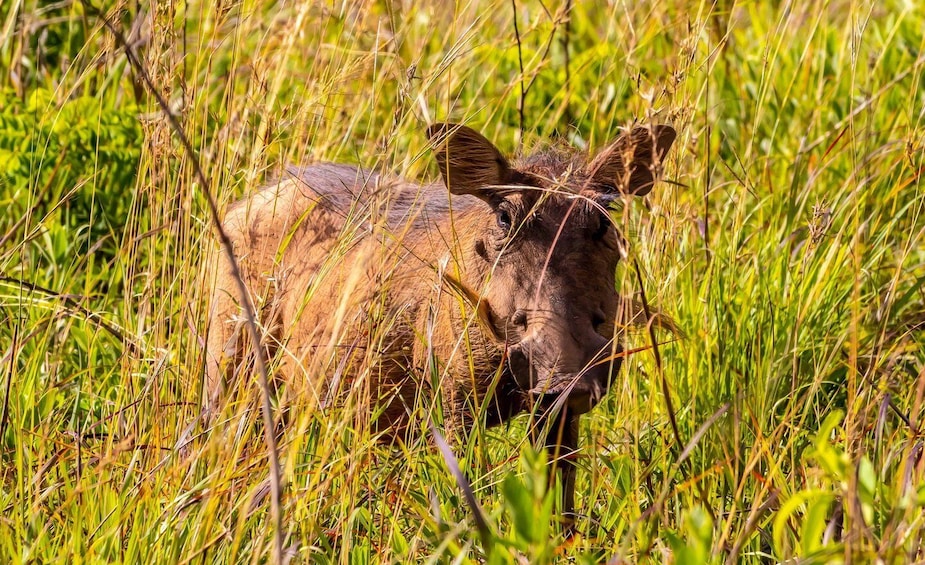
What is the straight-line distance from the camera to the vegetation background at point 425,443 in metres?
2.21

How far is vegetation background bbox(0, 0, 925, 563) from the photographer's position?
7.27 ft

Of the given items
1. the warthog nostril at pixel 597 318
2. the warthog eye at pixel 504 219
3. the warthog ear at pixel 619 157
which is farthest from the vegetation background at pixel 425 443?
the warthog eye at pixel 504 219

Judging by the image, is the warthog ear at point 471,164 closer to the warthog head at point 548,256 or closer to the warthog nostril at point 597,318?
the warthog head at point 548,256

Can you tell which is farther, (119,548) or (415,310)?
(415,310)

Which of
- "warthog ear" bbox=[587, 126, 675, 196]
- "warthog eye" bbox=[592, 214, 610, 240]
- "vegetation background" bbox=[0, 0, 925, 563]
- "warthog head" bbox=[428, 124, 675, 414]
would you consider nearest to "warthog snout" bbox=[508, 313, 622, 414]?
"warthog head" bbox=[428, 124, 675, 414]

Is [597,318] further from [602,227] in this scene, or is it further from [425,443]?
[425,443]

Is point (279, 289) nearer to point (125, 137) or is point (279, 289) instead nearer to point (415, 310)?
point (415, 310)

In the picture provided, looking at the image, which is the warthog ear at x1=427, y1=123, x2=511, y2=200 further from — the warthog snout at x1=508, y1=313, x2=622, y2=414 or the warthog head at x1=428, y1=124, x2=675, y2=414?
the warthog snout at x1=508, y1=313, x2=622, y2=414

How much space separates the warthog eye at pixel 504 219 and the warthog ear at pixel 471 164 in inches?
2.9

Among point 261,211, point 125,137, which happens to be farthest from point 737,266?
point 125,137

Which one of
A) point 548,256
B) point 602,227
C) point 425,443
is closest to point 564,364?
point 548,256

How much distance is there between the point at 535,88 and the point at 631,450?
2.36 meters

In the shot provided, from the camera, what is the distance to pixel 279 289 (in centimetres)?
243

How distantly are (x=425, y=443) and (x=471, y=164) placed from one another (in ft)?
2.39
